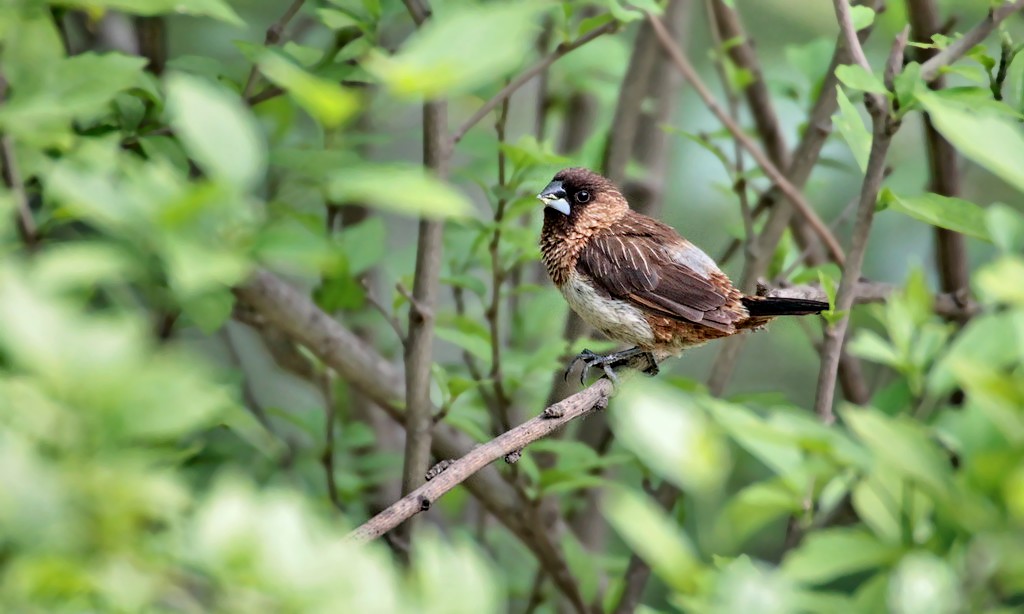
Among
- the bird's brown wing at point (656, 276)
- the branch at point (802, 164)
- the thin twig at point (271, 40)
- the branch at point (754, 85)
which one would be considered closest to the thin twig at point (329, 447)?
the bird's brown wing at point (656, 276)

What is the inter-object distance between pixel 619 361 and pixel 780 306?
25.1 inches

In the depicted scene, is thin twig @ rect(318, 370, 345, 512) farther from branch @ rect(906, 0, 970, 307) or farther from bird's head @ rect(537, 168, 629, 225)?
branch @ rect(906, 0, 970, 307)

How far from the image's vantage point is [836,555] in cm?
95

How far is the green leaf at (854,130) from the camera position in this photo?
6.49 feet

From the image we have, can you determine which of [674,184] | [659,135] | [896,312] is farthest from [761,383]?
[896,312]

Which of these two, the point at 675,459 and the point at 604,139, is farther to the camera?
the point at 604,139

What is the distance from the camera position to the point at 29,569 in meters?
0.81

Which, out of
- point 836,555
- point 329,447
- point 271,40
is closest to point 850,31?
point 271,40

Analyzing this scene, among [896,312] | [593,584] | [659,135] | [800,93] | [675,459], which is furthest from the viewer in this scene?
[659,135]

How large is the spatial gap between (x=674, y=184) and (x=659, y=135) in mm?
1225

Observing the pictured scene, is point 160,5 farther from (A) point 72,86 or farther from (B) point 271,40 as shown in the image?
(B) point 271,40

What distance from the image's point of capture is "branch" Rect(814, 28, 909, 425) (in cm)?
208

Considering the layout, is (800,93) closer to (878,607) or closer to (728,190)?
(728,190)

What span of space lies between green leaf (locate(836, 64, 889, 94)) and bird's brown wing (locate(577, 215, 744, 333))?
111 centimetres
